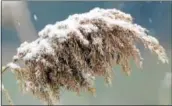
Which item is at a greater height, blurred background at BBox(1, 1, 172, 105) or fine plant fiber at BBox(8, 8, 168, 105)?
blurred background at BBox(1, 1, 172, 105)

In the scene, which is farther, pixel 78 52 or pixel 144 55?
pixel 144 55

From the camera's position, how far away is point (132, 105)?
427cm

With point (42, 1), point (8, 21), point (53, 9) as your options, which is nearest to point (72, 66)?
point (8, 21)

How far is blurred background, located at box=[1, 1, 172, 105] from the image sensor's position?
270 cm

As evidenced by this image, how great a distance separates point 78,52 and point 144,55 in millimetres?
1443

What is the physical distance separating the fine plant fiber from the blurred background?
1.17 metres

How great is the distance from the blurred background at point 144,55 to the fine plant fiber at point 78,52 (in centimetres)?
117

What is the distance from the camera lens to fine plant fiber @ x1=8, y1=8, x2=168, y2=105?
0.98 metres

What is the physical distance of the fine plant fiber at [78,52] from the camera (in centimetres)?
98

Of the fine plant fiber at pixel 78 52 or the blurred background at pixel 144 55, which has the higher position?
the blurred background at pixel 144 55

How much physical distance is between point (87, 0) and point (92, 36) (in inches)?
72.4

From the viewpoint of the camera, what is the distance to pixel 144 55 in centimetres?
237

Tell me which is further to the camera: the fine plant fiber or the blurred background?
the blurred background

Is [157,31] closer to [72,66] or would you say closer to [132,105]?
[132,105]
